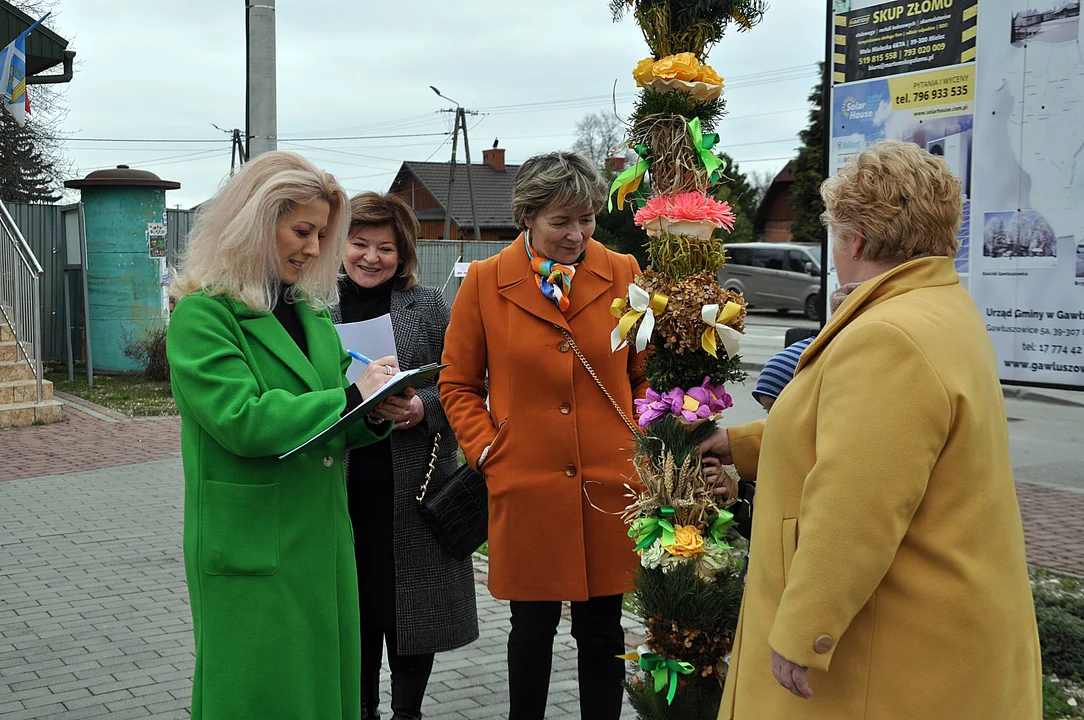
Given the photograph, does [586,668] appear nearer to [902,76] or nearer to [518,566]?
[518,566]

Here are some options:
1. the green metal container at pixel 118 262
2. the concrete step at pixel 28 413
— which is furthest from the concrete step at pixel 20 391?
the green metal container at pixel 118 262

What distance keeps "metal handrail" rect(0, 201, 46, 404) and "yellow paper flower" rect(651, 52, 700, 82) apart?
11.5m

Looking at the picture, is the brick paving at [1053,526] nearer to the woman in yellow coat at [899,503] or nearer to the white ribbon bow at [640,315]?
the white ribbon bow at [640,315]

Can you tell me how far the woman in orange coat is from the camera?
360cm

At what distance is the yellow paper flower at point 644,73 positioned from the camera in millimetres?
3002

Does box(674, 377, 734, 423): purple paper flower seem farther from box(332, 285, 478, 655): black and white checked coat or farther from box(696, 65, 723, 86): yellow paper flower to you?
box(332, 285, 478, 655): black and white checked coat

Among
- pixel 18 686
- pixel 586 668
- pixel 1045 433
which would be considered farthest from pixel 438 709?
pixel 1045 433

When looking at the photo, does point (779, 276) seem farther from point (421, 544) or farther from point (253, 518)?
point (253, 518)

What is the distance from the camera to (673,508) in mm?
2994

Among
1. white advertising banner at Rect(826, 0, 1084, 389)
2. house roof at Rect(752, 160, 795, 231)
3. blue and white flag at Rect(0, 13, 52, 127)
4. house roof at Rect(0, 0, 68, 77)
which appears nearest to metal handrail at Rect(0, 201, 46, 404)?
Result: blue and white flag at Rect(0, 13, 52, 127)

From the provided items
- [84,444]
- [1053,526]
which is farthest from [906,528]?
[84,444]

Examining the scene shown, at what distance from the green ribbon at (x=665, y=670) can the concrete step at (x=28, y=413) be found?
35.9 feet

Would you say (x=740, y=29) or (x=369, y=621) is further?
(x=369, y=621)

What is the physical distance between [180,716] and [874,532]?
319 cm
